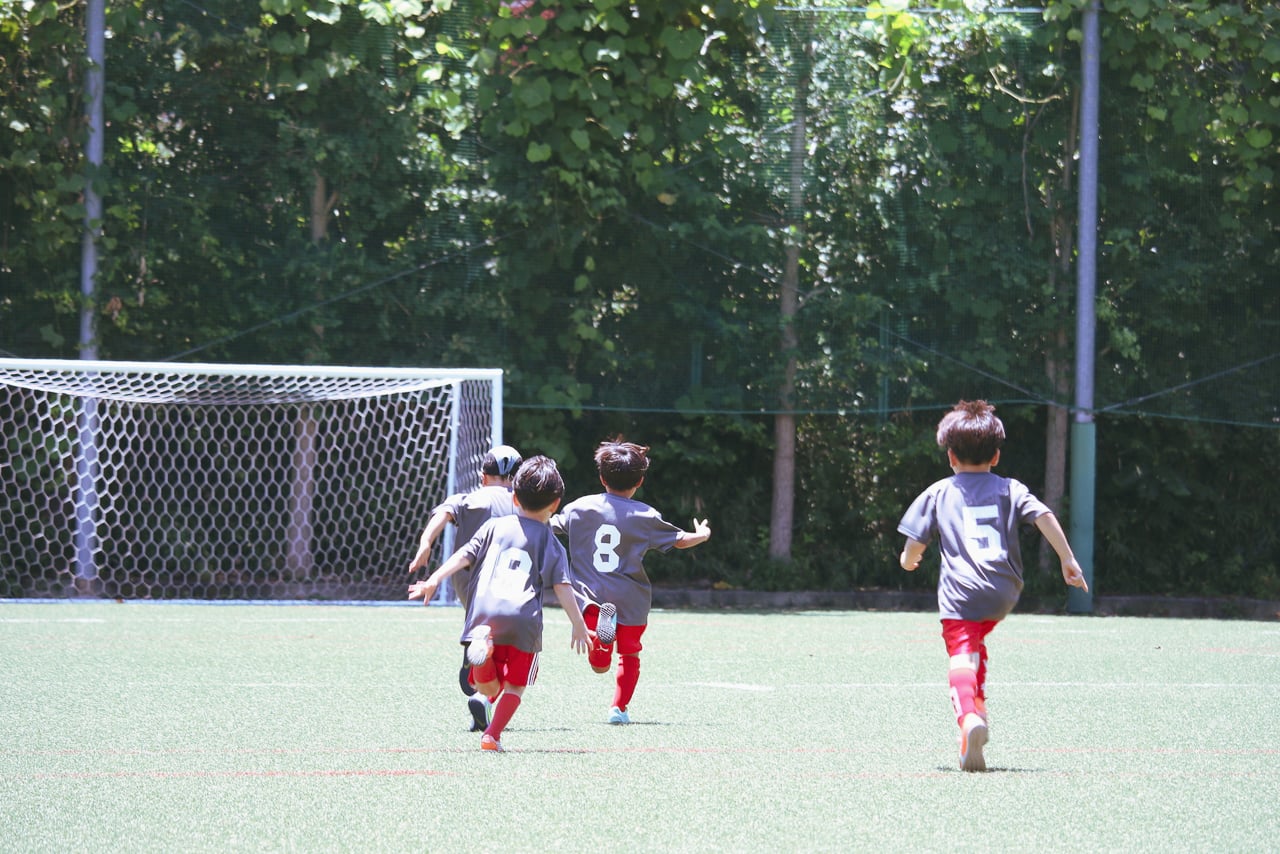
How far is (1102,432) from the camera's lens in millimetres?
14047

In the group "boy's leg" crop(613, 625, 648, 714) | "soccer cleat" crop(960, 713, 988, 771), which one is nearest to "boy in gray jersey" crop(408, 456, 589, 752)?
"boy's leg" crop(613, 625, 648, 714)

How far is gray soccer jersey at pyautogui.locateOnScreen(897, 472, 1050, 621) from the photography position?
5.30m

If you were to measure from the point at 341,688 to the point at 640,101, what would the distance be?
7565 millimetres

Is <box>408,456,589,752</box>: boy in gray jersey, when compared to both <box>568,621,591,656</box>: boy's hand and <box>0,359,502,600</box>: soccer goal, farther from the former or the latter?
<box>0,359,502,600</box>: soccer goal

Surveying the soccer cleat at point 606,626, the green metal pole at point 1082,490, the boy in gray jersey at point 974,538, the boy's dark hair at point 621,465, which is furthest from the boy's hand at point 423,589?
the green metal pole at point 1082,490

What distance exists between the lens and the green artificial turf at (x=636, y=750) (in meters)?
4.05

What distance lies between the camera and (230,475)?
13.1 m

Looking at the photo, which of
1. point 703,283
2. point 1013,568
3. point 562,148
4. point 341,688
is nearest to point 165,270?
point 562,148

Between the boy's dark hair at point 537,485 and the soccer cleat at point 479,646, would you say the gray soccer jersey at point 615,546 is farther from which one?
the soccer cleat at point 479,646

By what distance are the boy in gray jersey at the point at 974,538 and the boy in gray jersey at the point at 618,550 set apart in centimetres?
112

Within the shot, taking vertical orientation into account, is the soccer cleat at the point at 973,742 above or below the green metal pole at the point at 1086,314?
below

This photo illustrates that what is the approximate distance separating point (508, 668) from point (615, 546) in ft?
3.05

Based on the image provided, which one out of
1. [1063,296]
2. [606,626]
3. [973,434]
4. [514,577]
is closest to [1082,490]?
[1063,296]

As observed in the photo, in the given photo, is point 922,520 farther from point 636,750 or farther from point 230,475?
point 230,475
